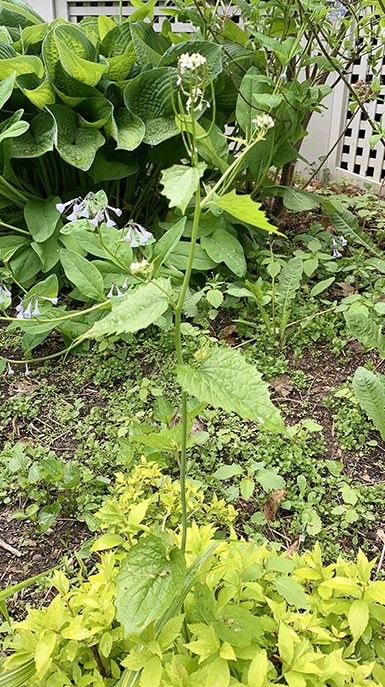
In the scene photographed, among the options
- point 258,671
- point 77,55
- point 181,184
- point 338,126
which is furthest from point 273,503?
point 338,126

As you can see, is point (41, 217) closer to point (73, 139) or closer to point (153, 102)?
point (73, 139)

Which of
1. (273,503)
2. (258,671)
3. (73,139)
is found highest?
(73,139)

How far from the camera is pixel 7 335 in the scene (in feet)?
7.14

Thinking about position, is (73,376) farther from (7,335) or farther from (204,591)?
(204,591)

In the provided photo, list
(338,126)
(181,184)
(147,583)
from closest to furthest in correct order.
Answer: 1. (181,184)
2. (147,583)
3. (338,126)

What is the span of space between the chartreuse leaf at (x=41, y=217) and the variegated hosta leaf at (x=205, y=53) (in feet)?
2.19

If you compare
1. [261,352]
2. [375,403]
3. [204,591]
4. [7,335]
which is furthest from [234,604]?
[7,335]

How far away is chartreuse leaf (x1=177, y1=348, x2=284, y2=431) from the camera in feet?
2.17

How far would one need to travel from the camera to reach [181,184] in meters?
0.65

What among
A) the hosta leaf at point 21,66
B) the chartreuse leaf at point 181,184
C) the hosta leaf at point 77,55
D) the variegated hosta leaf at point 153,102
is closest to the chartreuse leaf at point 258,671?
the chartreuse leaf at point 181,184

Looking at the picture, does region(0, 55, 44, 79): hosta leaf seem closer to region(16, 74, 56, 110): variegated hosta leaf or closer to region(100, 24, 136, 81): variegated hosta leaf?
region(16, 74, 56, 110): variegated hosta leaf

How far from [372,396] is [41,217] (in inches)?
54.1

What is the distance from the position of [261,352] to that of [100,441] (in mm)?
635

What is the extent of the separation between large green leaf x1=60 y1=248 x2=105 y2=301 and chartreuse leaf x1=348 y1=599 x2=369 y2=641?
3.66 feet
